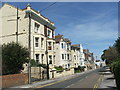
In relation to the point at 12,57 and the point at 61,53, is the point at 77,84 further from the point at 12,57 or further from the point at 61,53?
the point at 61,53

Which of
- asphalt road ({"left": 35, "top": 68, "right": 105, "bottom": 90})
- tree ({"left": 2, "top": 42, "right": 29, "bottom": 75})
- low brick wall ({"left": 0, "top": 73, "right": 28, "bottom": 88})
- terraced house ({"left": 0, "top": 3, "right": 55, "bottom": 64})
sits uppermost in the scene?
terraced house ({"left": 0, "top": 3, "right": 55, "bottom": 64})

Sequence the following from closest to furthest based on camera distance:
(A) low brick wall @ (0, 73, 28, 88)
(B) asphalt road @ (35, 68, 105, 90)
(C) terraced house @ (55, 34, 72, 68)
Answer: (A) low brick wall @ (0, 73, 28, 88) < (B) asphalt road @ (35, 68, 105, 90) < (C) terraced house @ (55, 34, 72, 68)

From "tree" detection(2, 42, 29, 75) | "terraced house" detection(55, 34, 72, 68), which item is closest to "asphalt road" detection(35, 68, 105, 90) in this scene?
"tree" detection(2, 42, 29, 75)

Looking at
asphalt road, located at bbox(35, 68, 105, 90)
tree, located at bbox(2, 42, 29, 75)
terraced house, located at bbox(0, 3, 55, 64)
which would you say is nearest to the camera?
asphalt road, located at bbox(35, 68, 105, 90)

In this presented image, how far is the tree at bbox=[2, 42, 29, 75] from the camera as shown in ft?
69.9

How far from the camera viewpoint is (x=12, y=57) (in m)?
21.4

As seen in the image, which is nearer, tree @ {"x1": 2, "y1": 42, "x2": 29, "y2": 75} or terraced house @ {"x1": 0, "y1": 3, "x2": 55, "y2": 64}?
tree @ {"x1": 2, "y1": 42, "x2": 29, "y2": 75}

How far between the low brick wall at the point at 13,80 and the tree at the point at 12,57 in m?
1.52

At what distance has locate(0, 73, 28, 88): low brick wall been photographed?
18.5 m

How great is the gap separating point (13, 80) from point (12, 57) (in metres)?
2.82

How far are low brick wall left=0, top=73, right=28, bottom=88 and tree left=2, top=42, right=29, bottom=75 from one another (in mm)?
1523

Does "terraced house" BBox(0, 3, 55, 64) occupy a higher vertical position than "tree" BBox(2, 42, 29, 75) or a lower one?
higher

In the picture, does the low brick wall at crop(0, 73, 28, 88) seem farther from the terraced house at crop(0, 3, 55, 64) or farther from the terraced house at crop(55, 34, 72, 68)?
the terraced house at crop(55, 34, 72, 68)

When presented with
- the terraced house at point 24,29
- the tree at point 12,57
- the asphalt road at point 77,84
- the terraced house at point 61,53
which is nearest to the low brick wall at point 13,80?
the tree at point 12,57
